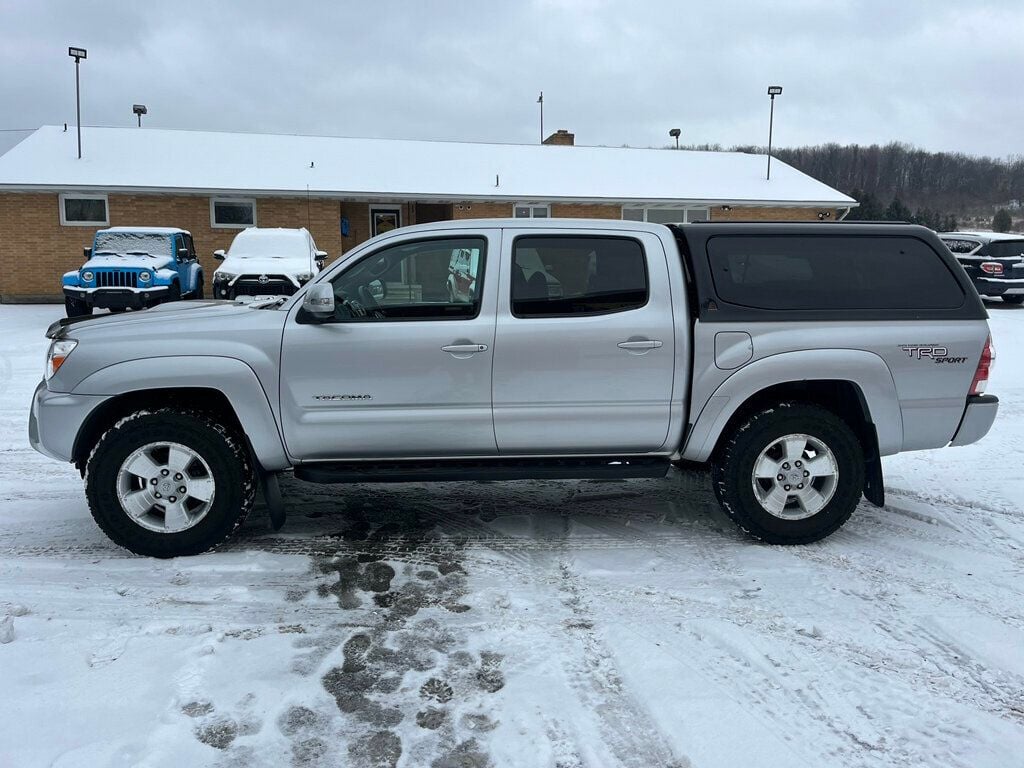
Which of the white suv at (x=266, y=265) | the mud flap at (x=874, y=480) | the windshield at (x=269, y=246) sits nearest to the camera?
the mud flap at (x=874, y=480)

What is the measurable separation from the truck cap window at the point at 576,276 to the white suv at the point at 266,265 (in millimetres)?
9456

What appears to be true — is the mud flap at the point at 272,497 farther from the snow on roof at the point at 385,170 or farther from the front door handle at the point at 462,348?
the snow on roof at the point at 385,170

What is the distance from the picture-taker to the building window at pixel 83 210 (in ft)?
67.8

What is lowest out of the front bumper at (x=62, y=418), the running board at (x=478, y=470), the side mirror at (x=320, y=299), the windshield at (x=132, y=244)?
the running board at (x=478, y=470)

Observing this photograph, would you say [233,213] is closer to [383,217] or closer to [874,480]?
[383,217]

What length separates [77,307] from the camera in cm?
1566

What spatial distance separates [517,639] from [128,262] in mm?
14371

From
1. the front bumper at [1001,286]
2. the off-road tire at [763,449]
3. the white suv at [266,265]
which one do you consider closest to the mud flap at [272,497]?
the off-road tire at [763,449]

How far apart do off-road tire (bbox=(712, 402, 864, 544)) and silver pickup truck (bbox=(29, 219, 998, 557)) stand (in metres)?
0.01

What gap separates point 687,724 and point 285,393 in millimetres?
2686

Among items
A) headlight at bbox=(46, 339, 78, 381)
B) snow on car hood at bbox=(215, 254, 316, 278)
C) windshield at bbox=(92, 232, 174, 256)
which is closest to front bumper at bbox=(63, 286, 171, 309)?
windshield at bbox=(92, 232, 174, 256)

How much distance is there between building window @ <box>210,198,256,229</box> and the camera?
2147cm

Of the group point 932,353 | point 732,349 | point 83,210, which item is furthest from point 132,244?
point 932,353

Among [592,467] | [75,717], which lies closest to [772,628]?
[592,467]
